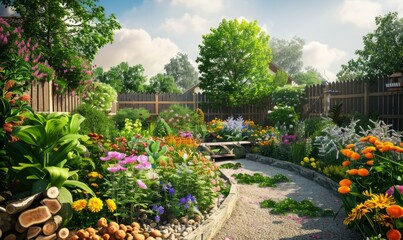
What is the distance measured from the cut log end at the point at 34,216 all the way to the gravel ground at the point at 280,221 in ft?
6.22

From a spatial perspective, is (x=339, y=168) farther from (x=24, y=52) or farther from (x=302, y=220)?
(x=24, y=52)

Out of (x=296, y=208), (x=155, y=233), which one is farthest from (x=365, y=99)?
(x=155, y=233)

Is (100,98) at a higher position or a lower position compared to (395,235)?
higher

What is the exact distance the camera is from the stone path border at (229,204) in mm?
3798

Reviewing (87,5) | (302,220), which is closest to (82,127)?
→ (302,220)

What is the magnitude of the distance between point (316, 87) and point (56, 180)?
12.7 metres

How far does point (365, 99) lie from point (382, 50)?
7.24 feet

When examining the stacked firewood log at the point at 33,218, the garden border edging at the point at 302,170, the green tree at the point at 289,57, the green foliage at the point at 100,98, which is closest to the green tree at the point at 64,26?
the green foliage at the point at 100,98

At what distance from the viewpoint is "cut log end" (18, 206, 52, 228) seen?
3.08 metres

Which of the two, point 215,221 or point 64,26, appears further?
point 64,26

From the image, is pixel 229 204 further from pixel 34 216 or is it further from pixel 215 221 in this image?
pixel 34 216

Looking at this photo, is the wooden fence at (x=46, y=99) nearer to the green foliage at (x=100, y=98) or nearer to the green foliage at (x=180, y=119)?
the green foliage at (x=100, y=98)

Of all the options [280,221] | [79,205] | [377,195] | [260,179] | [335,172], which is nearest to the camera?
[79,205]

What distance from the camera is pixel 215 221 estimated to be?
4156mm
